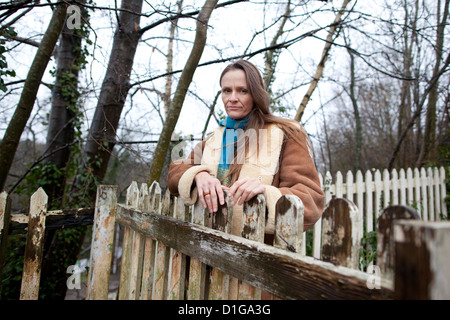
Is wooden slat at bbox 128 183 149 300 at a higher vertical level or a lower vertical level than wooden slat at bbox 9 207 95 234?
lower

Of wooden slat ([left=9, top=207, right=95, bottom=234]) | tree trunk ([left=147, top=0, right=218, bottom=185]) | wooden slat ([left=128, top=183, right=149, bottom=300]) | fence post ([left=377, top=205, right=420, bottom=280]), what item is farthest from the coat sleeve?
tree trunk ([left=147, top=0, right=218, bottom=185])

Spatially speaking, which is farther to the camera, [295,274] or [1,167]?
[1,167]

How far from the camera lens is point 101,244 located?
89.1 inches

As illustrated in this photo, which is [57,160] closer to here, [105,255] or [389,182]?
[105,255]

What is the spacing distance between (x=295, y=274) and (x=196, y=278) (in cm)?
68

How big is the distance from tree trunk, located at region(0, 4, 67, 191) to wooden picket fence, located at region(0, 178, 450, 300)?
75 centimetres

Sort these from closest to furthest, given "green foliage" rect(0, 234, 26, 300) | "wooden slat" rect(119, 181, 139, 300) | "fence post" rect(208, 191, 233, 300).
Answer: "fence post" rect(208, 191, 233, 300) < "wooden slat" rect(119, 181, 139, 300) < "green foliage" rect(0, 234, 26, 300)

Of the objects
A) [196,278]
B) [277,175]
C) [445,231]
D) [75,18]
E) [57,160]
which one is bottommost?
[196,278]

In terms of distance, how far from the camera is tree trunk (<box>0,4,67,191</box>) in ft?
7.92

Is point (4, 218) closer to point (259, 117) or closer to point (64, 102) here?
point (259, 117)

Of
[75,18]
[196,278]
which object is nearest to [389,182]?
[196,278]

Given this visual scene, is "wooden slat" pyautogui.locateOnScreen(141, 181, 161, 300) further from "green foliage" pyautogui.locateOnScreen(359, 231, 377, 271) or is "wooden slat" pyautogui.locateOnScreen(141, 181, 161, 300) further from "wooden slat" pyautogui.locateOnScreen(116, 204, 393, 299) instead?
"green foliage" pyautogui.locateOnScreen(359, 231, 377, 271)

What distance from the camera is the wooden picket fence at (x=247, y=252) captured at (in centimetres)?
54
